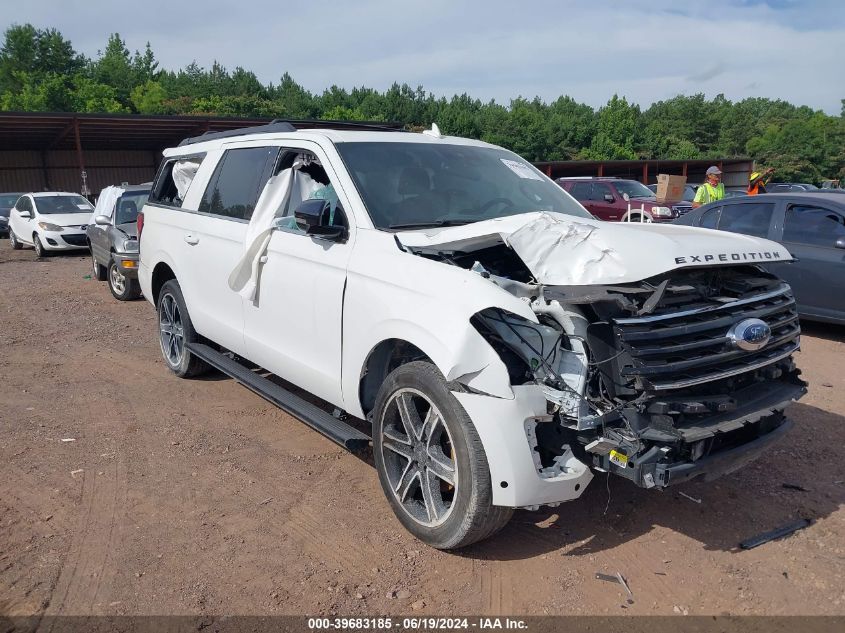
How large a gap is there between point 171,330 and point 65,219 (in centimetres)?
1346

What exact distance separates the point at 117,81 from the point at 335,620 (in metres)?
78.7

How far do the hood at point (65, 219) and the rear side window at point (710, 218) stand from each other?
14808mm

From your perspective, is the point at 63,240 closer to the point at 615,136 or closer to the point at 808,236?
the point at 808,236

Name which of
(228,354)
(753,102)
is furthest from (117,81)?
(753,102)

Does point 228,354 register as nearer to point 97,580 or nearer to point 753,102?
point 97,580

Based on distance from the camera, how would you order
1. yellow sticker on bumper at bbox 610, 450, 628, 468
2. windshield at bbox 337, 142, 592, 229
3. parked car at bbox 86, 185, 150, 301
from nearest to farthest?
1. yellow sticker on bumper at bbox 610, 450, 628, 468
2. windshield at bbox 337, 142, 592, 229
3. parked car at bbox 86, 185, 150, 301

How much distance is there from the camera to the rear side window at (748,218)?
28.7ft

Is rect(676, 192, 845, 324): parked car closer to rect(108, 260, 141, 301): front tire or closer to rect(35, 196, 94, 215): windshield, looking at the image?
rect(108, 260, 141, 301): front tire

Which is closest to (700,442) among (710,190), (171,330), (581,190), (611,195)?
(171,330)

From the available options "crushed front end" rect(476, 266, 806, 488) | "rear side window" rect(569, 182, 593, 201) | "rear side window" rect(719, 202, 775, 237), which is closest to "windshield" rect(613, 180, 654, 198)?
"rear side window" rect(569, 182, 593, 201)

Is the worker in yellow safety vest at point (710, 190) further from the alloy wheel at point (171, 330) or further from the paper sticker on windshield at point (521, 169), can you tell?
the alloy wheel at point (171, 330)

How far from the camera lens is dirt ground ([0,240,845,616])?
3248 millimetres

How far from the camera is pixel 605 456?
10.2ft

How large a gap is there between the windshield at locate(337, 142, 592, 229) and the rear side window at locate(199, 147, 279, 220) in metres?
0.84
